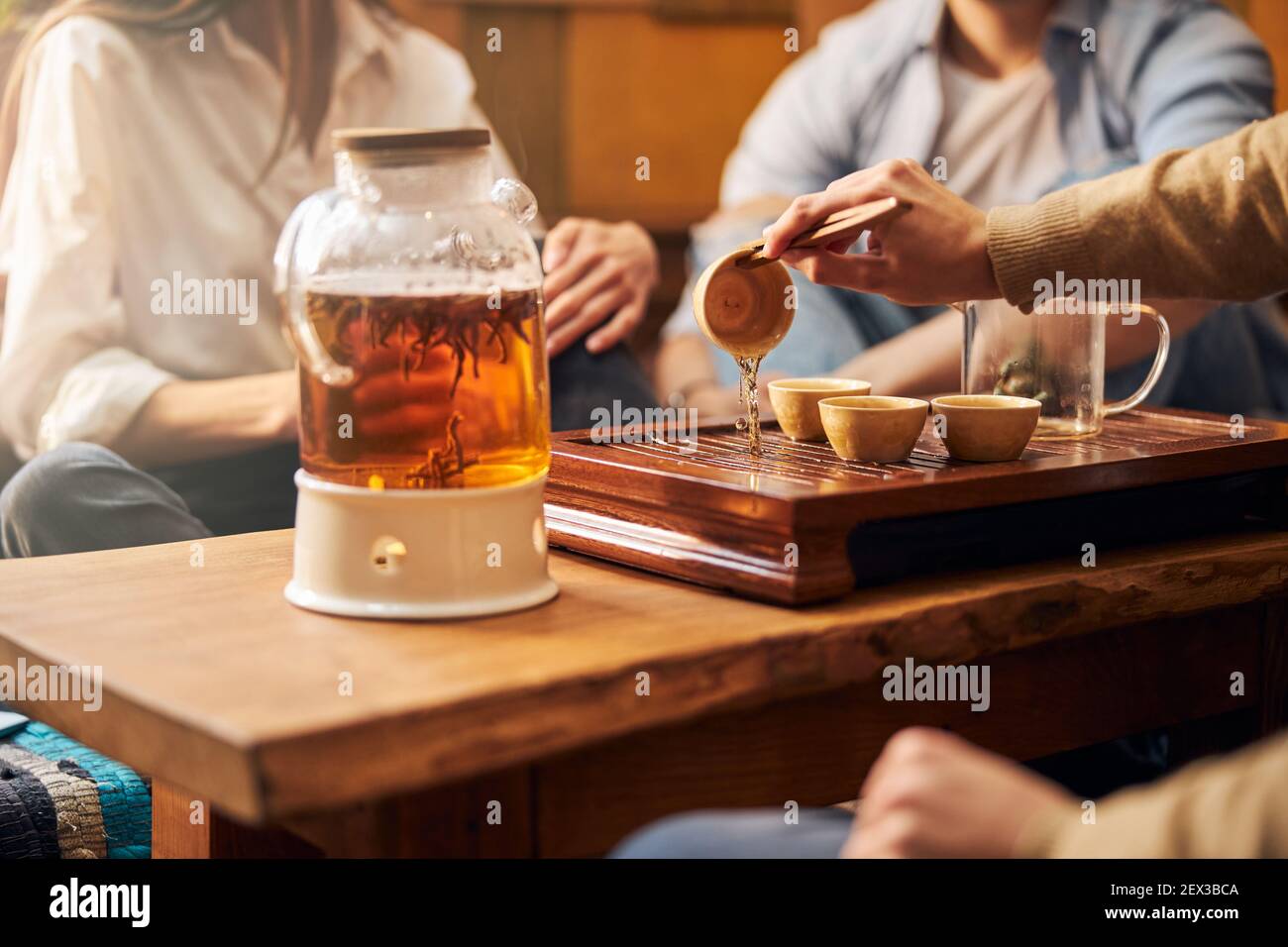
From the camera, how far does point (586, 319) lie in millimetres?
2150

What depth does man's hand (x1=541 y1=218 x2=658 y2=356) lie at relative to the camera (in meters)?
2.15

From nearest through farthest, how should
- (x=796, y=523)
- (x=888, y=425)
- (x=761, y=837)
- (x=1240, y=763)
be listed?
1. (x=1240, y=763)
2. (x=761, y=837)
3. (x=796, y=523)
4. (x=888, y=425)

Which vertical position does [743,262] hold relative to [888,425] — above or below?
above

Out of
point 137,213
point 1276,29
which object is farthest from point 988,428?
point 1276,29

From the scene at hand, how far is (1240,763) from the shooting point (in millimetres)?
→ 699

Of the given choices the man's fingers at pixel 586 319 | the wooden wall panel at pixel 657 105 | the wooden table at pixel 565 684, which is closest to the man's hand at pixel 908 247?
the wooden table at pixel 565 684

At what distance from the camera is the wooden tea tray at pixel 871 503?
44.1 inches

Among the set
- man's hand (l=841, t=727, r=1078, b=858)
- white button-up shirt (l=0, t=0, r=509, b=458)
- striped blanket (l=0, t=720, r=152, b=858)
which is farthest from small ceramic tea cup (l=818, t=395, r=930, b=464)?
white button-up shirt (l=0, t=0, r=509, b=458)

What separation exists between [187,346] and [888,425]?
1.24m

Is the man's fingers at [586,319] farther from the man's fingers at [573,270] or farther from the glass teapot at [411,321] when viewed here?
the glass teapot at [411,321]

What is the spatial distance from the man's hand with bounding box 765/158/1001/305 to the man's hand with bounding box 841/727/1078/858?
657 mm

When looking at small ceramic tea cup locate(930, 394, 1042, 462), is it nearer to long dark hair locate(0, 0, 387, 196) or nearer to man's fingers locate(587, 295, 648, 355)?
man's fingers locate(587, 295, 648, 355)

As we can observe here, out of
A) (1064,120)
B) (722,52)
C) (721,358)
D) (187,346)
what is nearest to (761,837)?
(187,346)
